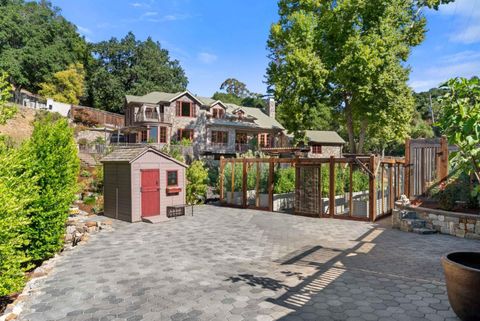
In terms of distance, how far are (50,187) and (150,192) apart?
5.74 m

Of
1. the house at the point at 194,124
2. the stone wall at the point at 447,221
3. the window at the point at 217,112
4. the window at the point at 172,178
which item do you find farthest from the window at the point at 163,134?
the stone wall at the point at 447,221

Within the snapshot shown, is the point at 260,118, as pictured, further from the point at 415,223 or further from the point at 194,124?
the point at 415,223

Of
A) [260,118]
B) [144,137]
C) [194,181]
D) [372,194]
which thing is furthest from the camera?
[260,118]

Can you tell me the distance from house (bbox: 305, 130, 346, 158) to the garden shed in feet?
98.6

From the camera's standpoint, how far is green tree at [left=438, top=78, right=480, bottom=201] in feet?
11.6

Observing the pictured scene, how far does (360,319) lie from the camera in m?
4.97

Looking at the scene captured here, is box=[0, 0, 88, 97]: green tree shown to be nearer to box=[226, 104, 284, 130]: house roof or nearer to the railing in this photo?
the railing

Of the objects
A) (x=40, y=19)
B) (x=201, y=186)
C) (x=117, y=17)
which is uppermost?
(x=40, y=19)

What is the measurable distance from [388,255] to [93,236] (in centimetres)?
985

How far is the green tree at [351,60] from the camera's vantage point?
2208 cm

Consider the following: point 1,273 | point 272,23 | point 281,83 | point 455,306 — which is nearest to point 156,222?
point 1,273

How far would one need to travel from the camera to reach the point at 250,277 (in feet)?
22.7

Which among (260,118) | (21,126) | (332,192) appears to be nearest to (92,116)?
(21,126)

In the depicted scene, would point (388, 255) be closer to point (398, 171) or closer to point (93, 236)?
point (398, 171)
